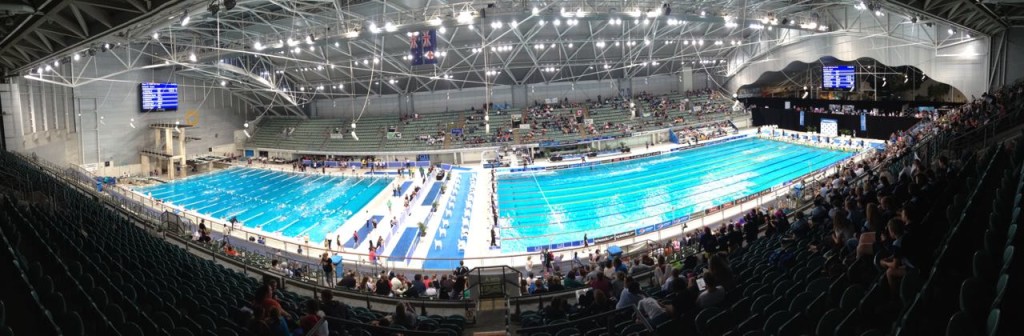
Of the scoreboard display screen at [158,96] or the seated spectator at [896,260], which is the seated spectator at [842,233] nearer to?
the seated spectator at [896,260]

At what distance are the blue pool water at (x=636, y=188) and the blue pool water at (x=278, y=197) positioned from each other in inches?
299

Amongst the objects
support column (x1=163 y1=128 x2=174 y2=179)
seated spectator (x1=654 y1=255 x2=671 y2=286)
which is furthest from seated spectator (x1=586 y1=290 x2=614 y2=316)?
support column (x1=163 y1=128 x2=174 y2=179)

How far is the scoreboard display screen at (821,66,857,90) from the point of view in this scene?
126 feet

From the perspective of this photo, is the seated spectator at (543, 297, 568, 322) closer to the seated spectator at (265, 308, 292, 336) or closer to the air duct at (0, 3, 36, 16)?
the seated spectator at (265, 308, 292, 336)

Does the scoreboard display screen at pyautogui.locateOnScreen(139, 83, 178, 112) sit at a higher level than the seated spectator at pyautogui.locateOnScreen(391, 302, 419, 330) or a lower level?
higher

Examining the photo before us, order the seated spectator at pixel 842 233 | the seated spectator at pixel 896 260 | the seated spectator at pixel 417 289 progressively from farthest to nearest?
the seated spectator at pixel 417 289 < the seated spectator at pixel 842 233 < the seated spectator at pixel 896 260

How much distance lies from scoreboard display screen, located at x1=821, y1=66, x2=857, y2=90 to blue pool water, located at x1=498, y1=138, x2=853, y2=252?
5.47 meters

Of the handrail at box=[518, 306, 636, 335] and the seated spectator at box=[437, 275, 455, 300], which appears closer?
the handrail at box=[518, 306, 636, 335]

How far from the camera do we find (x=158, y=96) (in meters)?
39.8

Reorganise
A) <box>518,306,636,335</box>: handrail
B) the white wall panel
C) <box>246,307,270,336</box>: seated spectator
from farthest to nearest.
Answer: the white wall panel < <box>518,306,636,335</box>: handrail < <box>246,307,270,336</box>: seated spectator

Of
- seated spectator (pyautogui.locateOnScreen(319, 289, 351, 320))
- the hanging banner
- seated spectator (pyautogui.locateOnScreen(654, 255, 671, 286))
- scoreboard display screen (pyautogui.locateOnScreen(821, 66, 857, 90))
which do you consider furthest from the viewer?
scoreboard display screen (pyautogui.locateOnScreen(821, 66, 857, 90))

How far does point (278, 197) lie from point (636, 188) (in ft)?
62.7

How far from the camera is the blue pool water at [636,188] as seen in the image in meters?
22.2

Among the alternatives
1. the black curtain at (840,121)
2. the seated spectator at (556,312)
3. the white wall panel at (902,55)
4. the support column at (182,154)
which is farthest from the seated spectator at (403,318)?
the support column at (182,154)
